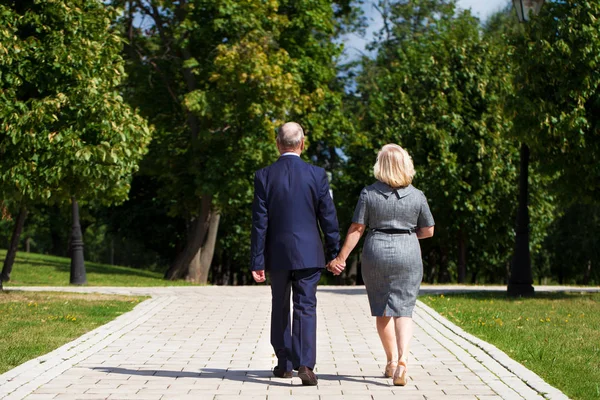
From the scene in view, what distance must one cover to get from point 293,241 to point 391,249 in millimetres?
784

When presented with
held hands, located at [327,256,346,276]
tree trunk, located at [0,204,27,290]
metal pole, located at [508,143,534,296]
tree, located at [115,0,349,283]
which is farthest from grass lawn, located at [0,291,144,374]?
tree, located at [115,0,349,283]

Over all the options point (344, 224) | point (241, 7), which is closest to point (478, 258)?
point (344, 224)

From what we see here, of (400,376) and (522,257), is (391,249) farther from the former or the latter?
(522,257)

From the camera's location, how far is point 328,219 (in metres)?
7.55

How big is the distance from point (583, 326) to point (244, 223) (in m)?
27.9

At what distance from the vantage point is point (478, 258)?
3681cm

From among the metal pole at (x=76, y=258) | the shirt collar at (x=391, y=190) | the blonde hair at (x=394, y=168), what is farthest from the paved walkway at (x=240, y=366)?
the metal pole at (x=76, y=258)

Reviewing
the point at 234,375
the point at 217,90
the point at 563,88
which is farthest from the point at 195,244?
the point at 234,375

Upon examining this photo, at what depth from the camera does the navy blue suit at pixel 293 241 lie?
293 inches

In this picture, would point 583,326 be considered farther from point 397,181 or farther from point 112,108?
point 112,108

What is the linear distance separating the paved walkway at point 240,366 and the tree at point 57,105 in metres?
3.06

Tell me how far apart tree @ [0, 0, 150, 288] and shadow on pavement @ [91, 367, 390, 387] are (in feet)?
23.7

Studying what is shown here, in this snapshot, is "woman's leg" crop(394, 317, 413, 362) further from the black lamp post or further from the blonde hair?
the black lamp post

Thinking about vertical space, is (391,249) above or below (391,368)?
above
